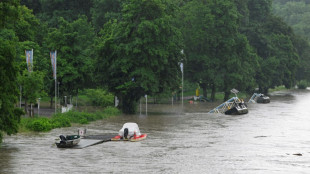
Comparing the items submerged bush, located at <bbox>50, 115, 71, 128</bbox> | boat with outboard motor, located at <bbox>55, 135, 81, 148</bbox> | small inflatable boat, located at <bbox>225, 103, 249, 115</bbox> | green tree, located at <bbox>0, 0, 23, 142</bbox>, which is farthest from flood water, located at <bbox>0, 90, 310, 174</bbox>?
small inflatable boat, located at <bbox>225, 103, 249, 115</bbox>

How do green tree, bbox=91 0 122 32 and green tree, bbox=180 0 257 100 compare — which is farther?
green tree, bbox=91 0 122 32

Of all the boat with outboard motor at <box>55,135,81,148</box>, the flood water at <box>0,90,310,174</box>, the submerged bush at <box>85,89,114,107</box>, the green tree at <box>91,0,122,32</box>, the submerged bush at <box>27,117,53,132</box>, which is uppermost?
the green tree at <box>91,0,122,32</box>

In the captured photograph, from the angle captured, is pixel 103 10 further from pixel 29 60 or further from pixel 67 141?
pixel 67 141

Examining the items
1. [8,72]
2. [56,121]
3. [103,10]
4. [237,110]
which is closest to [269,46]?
[103,10]

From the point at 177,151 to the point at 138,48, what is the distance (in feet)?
94.7

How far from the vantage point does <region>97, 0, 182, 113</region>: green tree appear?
6762 centimetres

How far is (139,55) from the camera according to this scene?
68.6m

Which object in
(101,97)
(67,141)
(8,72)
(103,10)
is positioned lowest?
(67,141)

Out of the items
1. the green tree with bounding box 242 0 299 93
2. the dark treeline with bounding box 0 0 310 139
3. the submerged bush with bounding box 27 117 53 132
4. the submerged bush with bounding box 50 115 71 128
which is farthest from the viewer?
the green tree with bounding box 242 0 299 93

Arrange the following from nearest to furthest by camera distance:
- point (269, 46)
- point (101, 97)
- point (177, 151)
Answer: point (177, 151) < point (101, 97) < point (269, 46)

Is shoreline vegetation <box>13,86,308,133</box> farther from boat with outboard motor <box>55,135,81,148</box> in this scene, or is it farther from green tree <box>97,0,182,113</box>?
boat with outboard motor <box>55,135,81,148</box>

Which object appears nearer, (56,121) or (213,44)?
(56,121)

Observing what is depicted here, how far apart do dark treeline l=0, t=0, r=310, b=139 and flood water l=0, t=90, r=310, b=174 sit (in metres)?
4.66

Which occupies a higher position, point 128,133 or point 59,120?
point 59,120
